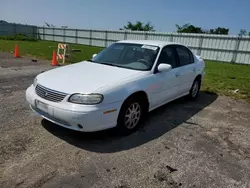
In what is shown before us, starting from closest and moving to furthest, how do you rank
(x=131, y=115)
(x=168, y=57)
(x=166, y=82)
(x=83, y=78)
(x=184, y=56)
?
1. (x=83, y=78)
2. (x=131, y=115)
3. (x=166, y=82)
4. (x=168, y=57)
5. (x=184, y=56)

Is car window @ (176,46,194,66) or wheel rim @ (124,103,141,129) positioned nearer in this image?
wheel rim @ (124,103,141,129)

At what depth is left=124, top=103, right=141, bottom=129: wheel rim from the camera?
11.6ft

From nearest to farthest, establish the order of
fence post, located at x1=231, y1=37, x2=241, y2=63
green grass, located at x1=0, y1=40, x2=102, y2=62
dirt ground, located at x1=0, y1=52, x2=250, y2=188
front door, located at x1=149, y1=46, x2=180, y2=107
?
dirt ground, located at x1=0, y1=52, x2=250, y2=188 → front door, located at x1=149, y1=46, x2=180, y2=107 → green grass, located at x1=0, y1=40, x2=102, y2=62 → fence post, located at x1=231, y1=37, x2=241, y2=63

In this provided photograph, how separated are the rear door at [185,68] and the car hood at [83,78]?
1611mm

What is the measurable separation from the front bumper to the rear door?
2.34m

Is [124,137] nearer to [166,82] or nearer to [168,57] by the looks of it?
[166,82]

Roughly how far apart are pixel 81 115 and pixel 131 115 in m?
1.01

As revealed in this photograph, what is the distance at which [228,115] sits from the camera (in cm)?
506

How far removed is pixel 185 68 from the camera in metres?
5.05

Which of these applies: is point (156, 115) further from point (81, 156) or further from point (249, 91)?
point (249, 91)

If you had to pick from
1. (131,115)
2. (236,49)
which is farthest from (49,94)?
(236,49)

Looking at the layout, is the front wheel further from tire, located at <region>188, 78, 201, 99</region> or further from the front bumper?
the front bumper

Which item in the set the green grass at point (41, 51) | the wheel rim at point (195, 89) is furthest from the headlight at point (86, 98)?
the green grass at point (41, 51)

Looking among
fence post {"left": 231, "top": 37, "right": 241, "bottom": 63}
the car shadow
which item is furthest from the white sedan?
fence post {"left": 231, "top": 37, "right": 241, "bottom": 63}
